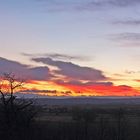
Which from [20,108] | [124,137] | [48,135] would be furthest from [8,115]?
[124,137]

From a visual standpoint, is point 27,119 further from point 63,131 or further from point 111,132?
point 111,132

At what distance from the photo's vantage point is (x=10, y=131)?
4500 cm

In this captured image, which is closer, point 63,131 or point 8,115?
point 8,115

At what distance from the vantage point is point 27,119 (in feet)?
157

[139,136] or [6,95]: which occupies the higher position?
[6,95]

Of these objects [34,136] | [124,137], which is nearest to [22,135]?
[34,136]

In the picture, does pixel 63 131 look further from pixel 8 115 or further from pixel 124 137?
pixel 8 115

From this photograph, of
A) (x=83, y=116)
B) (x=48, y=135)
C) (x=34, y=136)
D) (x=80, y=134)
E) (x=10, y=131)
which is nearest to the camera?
(x=10, y=131)

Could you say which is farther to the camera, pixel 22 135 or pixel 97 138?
pixel 97 138

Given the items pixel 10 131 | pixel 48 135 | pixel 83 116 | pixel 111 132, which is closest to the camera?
pixel 10 131

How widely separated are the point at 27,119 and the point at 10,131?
10.6 ft

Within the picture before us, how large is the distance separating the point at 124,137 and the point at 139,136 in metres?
4.24

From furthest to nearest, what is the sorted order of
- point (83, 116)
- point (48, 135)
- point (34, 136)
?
point (83, 116), point (48, 135), point (34, 136)

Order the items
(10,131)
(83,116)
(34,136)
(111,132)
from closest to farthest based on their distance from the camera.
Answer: (10,131)
(34,136)
(111,132)
(83,116)
